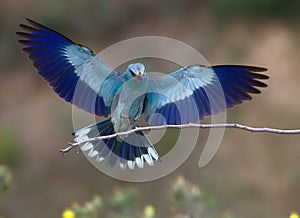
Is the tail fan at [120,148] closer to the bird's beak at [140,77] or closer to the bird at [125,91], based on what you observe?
the bird at [125,91]

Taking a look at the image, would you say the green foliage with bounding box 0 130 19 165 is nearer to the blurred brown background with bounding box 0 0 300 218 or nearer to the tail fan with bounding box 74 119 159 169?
the blurred brown background with bounding box 0 0 300 218

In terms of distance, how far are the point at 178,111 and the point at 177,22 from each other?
538cm

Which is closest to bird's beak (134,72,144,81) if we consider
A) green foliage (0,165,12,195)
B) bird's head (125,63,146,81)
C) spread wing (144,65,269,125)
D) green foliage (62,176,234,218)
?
bird's head (125,63,146,81)

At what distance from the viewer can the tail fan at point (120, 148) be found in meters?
3.89

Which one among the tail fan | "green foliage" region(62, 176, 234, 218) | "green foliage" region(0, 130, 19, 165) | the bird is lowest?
"green foliage" region(0, 130, 19, 165)

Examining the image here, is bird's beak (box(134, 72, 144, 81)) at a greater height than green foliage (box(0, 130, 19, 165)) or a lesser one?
greater

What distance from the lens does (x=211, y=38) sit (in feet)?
28.8

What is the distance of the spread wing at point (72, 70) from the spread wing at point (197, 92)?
0.78 feet

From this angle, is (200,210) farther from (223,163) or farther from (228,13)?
(228,13)

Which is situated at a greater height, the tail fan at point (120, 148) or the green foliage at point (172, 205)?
the tail fan at point (120, 148)

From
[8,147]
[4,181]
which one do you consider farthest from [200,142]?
[4,181]

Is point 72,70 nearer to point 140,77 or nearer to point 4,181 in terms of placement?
point 140,77

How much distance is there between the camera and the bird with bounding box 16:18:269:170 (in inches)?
151

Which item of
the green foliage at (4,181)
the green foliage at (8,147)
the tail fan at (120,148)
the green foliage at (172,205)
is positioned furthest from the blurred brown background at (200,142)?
the green foliage at (4,181)
